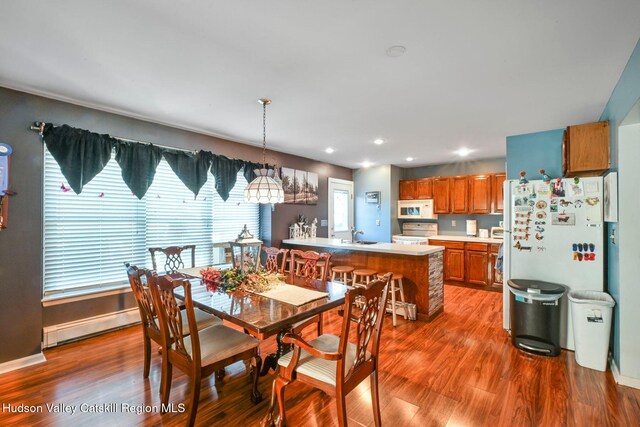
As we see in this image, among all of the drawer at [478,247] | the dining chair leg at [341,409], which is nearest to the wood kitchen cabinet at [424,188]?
the drawer at [478,247]

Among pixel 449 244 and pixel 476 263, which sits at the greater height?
pixel 449 244

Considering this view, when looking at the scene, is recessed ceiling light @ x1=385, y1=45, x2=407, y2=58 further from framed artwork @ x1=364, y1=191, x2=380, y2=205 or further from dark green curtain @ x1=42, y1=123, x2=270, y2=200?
framed artwork @ x1=364, y1=191, x2=380, y2=205

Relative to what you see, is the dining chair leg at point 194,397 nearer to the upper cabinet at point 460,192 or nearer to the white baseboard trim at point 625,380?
the white baseboard trim at point 625,380

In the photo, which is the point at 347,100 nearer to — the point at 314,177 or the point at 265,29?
the point at 265,29

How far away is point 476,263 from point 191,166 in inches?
193

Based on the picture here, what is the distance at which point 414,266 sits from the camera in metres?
3.63

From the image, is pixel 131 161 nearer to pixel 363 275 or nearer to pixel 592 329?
pixel 363 275

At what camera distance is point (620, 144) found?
2.28 metres

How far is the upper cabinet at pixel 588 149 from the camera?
2613 millimetres

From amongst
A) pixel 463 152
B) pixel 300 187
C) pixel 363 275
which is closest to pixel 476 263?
pixel 463 152

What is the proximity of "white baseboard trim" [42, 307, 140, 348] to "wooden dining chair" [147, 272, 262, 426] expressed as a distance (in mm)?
1708

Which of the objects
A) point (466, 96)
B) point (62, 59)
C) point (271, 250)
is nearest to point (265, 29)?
point (62, 59)

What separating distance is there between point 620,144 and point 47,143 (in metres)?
4.92

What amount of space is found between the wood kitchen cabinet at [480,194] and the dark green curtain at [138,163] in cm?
523
